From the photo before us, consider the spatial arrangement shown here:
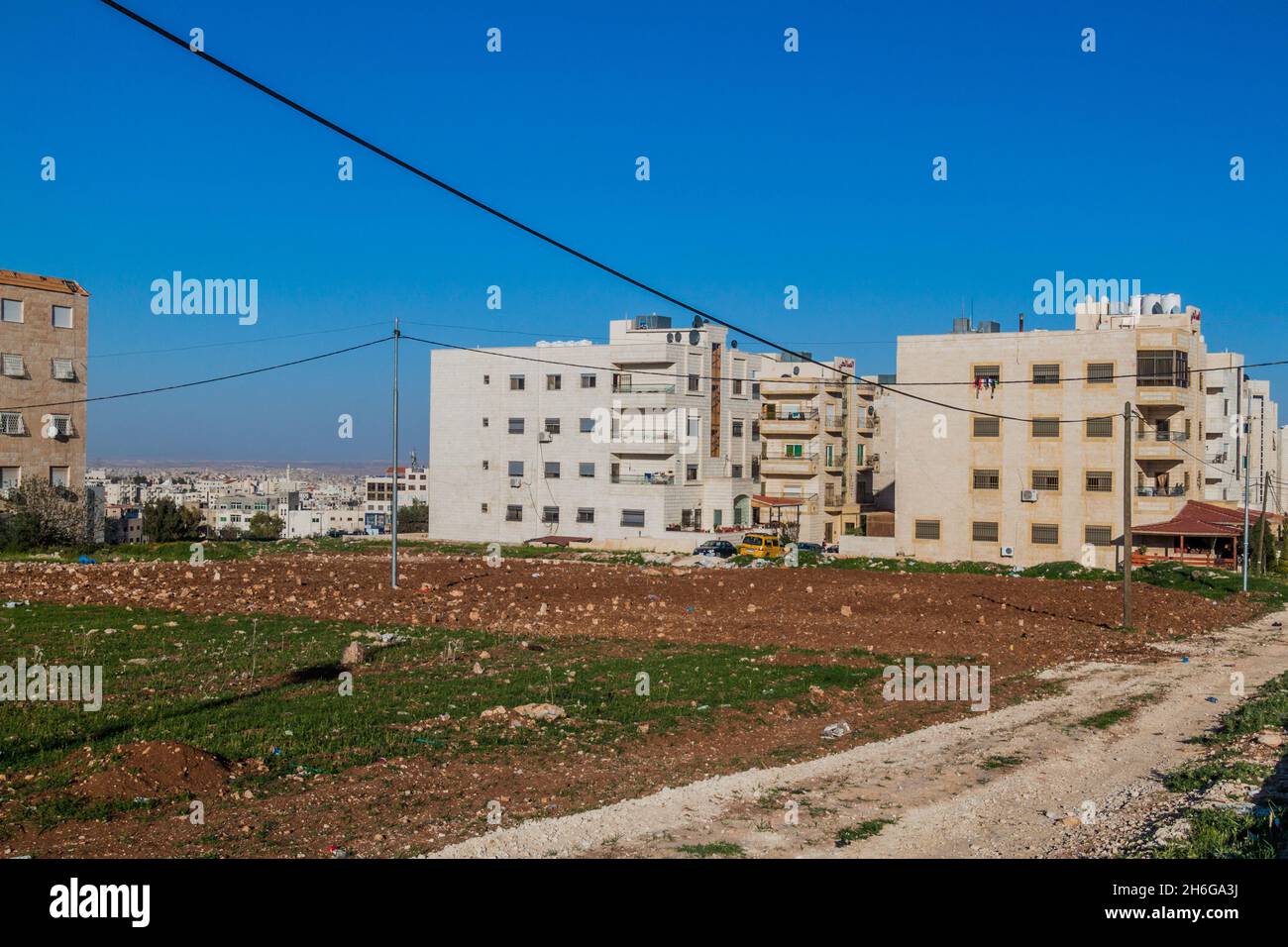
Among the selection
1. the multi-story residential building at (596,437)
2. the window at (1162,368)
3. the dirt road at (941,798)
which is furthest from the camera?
the multi-story residential building at (596,437)

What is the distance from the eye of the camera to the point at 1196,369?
168 feet

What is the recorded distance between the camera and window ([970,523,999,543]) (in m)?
52.8

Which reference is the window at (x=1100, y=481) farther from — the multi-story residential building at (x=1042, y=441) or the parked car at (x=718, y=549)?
the parked car at (x=718, y=549)

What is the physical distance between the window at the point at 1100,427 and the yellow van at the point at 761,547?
15.6 m

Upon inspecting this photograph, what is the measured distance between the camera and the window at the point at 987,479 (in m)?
52.8

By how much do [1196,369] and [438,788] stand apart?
48848 millimetres

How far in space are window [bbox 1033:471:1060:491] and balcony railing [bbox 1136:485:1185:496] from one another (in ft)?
13.2

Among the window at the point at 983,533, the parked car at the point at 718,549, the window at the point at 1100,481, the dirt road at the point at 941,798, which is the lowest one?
the dirt road at the point at 941,798

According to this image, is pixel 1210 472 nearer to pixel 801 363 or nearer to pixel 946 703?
pixel 801 363

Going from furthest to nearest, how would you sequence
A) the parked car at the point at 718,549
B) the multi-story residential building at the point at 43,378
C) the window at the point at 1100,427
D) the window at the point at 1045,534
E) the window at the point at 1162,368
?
the parked car at the point at 718,549, the multi-story residential building at the point at 43,378, the window at the point at 1045,534, the window at the point at 1100,427, the window at the point at 1162,368

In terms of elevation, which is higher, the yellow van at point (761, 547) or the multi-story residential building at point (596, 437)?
the multi-story residential building at point (596, 437)

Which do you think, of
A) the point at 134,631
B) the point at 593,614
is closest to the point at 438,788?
the point at 134,631

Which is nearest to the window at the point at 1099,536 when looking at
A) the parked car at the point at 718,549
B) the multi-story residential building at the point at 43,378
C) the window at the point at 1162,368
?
the window at the point at 1162,368

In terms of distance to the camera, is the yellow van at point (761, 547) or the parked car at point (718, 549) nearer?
the yellow van at point (761, 547)
